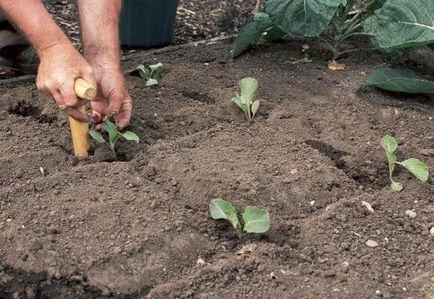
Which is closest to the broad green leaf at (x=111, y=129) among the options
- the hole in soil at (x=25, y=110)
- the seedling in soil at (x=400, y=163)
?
the hole in soil at (x=25, y=110)

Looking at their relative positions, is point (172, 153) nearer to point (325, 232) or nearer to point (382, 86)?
point (325, 232)

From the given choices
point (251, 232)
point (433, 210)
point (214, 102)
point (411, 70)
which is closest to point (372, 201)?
point (433, 210)

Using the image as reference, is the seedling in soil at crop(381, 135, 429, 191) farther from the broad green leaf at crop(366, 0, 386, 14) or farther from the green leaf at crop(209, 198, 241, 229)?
the broad green leaf at crop(366, 0, 386, 14)

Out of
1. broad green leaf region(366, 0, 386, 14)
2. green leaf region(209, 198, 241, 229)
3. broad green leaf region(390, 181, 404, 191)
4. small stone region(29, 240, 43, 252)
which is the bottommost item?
small stone region(29, 240, 43, 252)

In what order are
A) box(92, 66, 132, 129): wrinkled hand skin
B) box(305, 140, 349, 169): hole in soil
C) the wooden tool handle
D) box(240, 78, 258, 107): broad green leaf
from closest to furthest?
box(92, 66, 132, 129): wrinkled hand skin < the wooden tool handle < box(305, 140, 349, 169): hole in soil < box(240, 78, 258, 107): broad green leaf

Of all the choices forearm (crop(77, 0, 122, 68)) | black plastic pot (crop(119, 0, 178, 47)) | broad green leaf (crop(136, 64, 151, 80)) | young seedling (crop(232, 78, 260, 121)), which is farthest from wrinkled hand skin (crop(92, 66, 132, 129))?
black plastic pot (crop(119, 0, 178, 47))

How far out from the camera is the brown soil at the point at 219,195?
1.85m

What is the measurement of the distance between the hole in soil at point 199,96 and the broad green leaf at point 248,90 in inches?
7.6

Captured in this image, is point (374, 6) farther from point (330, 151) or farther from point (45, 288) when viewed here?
point (45, 288)

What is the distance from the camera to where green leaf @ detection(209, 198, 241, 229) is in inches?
78.5

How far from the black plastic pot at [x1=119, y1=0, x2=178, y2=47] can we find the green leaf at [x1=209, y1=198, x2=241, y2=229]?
149 cm

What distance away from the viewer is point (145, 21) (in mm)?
3330

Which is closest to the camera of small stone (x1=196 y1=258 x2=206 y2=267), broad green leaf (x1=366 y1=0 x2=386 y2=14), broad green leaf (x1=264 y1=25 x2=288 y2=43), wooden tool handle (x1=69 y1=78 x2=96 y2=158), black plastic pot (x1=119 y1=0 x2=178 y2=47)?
small stone (x1=196 y1=258 x2=206 y2=267)

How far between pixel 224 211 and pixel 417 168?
2.14 ft
